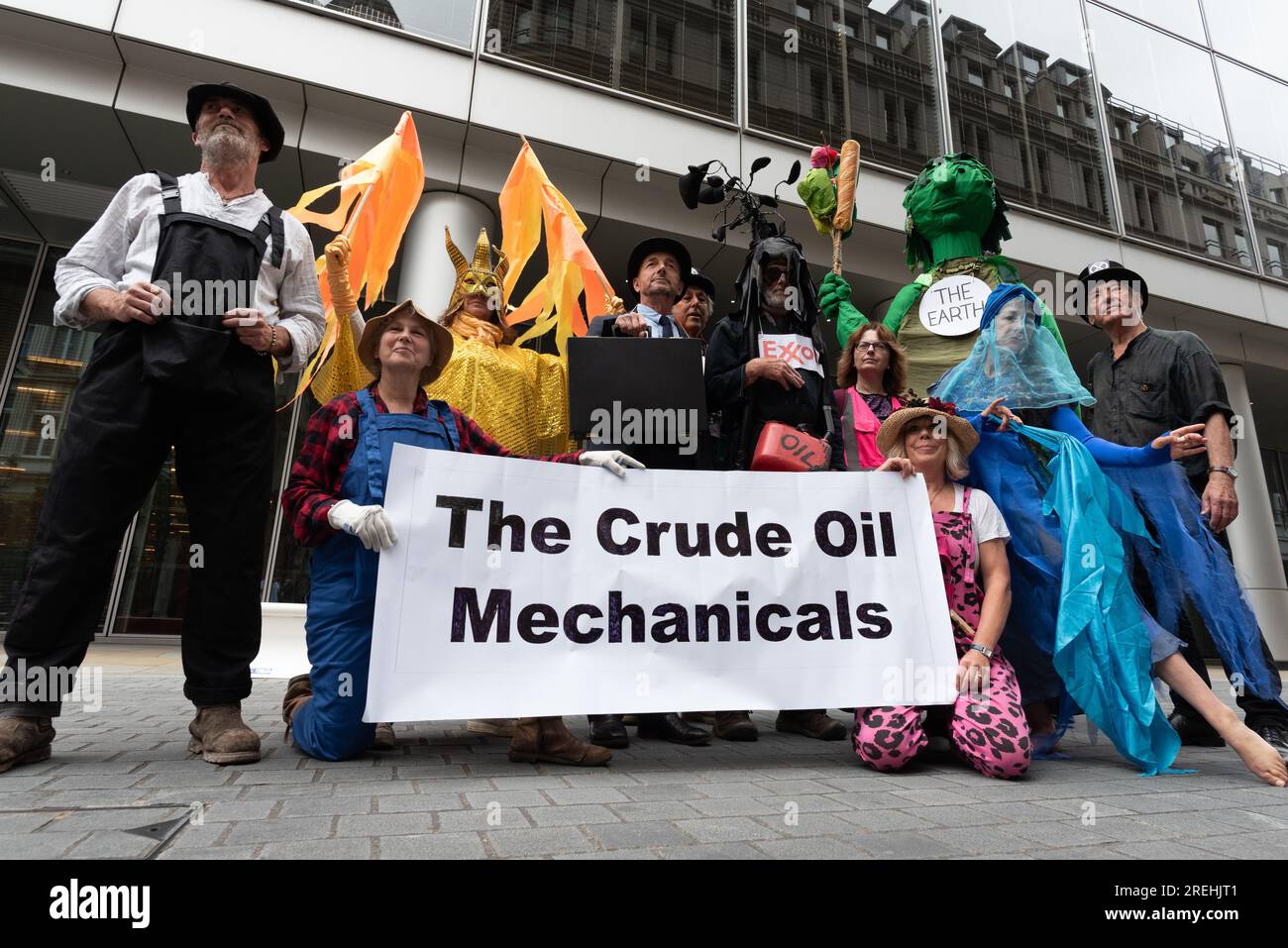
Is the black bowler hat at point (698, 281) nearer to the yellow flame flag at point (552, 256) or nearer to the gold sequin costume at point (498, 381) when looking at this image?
the yellow flame flag at point (552, 256)

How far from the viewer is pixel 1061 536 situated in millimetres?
3025

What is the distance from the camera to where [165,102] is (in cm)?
652

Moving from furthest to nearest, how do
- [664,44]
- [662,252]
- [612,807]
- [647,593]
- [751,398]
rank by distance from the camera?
[664,44]
[662,252]
[751,398]
[647,593]
[612,807]

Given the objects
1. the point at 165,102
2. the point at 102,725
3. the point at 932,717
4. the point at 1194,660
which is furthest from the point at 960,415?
the point at 165,102

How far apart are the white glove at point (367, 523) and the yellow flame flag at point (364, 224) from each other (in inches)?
50.2

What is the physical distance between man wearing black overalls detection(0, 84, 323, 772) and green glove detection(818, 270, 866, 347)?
2.72 m

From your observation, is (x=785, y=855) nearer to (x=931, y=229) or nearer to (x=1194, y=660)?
(x=1194, y=660)

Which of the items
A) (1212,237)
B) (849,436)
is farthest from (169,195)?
(1212,237)

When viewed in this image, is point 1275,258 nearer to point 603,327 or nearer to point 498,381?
point 603,327

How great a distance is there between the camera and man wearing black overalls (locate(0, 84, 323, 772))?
7.68 feet

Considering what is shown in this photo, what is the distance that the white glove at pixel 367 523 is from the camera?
244cm

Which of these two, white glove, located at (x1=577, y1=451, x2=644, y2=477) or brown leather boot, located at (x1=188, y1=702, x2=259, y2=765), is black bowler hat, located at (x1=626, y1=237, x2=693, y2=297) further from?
brown leather boot, located at (x1=188, y1=702, x2=259, y2=765)

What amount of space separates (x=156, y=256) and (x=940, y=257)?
156 inches
